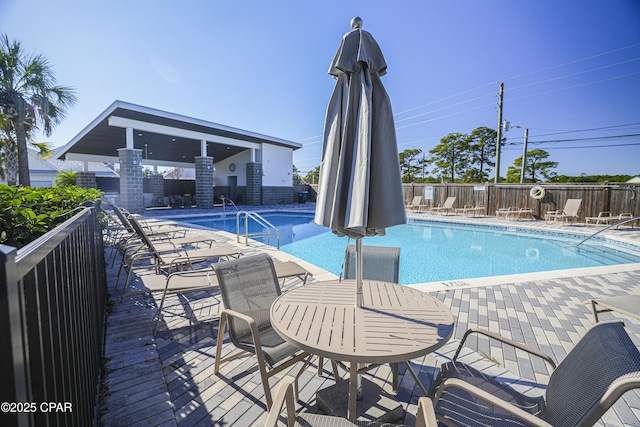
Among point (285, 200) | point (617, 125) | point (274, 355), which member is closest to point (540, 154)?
point (617, 125)

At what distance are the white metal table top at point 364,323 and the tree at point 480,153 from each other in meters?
32.1

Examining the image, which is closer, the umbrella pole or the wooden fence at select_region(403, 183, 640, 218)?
the umbrella pole

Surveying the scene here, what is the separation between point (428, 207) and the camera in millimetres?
15898

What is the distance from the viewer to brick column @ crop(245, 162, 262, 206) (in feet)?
58.3

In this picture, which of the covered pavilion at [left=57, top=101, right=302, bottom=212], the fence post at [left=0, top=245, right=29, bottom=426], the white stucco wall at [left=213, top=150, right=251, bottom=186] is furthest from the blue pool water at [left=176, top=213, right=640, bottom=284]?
the white stucco wall at [left=213, top=150, right=251, bottom=186]

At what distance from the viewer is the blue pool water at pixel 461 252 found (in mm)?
6395

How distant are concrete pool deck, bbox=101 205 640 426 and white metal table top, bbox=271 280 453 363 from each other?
1.96ft

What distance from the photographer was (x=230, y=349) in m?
2.42

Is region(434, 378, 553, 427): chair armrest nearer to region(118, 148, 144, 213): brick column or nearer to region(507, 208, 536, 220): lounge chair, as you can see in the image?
region(507, 208, 536, 220): lounge chair

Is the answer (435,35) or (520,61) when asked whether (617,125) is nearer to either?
(520,61)

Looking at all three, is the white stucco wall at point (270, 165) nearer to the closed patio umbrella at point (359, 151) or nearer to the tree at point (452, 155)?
the closed patio umbrella at point (359, 151)

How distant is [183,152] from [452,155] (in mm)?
25765

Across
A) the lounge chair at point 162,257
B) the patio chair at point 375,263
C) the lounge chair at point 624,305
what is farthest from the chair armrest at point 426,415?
the lounge chair at point 162,257

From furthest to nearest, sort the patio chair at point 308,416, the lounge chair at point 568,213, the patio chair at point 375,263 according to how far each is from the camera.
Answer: the lounge chair at point 568,213 < the patio chair at point 375,263 < the patio chair at point 308,416
